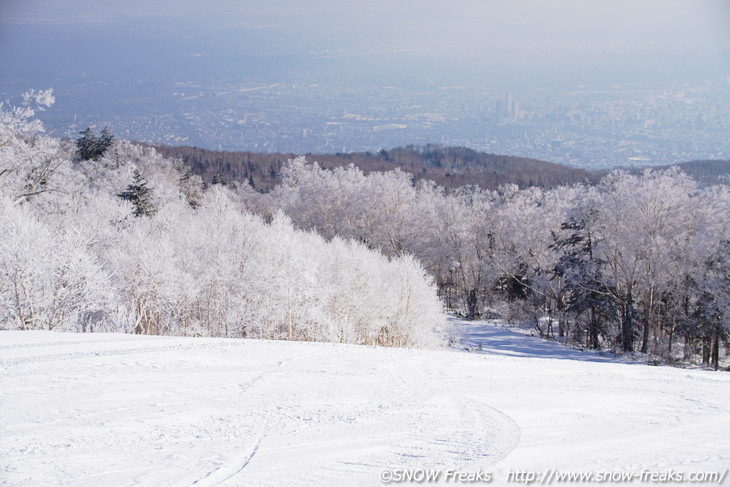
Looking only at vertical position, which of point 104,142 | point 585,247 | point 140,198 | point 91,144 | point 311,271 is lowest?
point 311,271

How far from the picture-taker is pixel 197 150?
488 feet

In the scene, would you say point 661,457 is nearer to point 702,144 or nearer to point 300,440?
point 300,440

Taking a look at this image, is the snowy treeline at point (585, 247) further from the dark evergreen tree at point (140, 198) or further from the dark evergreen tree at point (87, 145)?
the dark evergreen tree at point (87, 145)

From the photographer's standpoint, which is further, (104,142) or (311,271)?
(104,142)

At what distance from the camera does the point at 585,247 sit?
3859cm

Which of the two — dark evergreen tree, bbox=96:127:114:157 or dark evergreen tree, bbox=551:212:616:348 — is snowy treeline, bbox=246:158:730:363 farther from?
dark evergreen tree, bbox=96:127:114:157

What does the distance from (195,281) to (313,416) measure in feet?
85.0

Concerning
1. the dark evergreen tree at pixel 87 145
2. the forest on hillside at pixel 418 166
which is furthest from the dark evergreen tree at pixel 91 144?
the forest on hillside at pixel 418 166

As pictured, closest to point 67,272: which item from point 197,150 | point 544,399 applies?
point 544,399

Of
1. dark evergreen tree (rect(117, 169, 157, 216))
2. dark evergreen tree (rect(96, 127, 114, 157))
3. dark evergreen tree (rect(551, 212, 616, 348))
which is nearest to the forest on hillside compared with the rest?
dark evergreen tree (rect(96, 127, 114, 157))

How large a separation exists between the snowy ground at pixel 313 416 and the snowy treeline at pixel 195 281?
965 centimetres

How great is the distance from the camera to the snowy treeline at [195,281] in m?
25.2

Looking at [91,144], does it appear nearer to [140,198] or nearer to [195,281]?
[140,198]

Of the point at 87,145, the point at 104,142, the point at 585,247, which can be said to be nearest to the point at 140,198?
the point at 87,145
